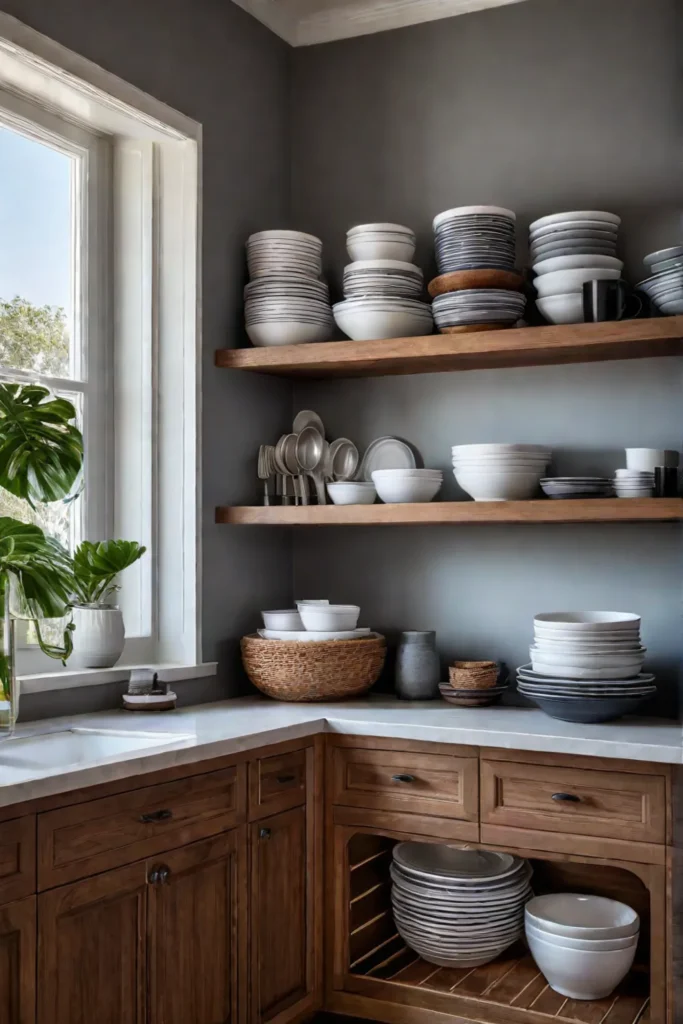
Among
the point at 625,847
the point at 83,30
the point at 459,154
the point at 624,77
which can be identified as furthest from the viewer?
the point at 459,154

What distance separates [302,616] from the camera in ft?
10.4

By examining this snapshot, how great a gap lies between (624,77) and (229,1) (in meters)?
1.18

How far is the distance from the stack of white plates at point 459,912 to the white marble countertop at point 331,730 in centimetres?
43

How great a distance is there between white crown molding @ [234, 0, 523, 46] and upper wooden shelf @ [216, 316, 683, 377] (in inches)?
41.8

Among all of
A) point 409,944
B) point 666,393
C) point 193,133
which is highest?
point 193,133

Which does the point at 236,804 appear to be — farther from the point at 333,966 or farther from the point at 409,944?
the point at 409,944

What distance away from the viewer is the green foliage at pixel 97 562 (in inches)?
111

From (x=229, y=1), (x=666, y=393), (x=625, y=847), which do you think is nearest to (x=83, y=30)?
(x=229, y=1)

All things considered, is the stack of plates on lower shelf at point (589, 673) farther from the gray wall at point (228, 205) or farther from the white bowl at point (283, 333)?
the white bowl at point (283, 333)

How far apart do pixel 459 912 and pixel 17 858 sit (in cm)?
133

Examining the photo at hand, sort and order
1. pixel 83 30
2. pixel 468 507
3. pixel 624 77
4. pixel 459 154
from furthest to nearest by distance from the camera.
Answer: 1. pixel 459 154
2. pixel 624 77
3. pixel 468 507
4. pixel 83 30

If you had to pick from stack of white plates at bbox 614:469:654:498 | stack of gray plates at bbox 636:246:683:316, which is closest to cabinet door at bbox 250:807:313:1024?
A: stack of white plates at bbox 614:469:654:498

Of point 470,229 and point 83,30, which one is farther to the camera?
point 470,229

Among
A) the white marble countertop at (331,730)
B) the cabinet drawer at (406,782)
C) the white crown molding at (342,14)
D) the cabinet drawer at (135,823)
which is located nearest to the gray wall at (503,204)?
the white crown molding at (342,14)
